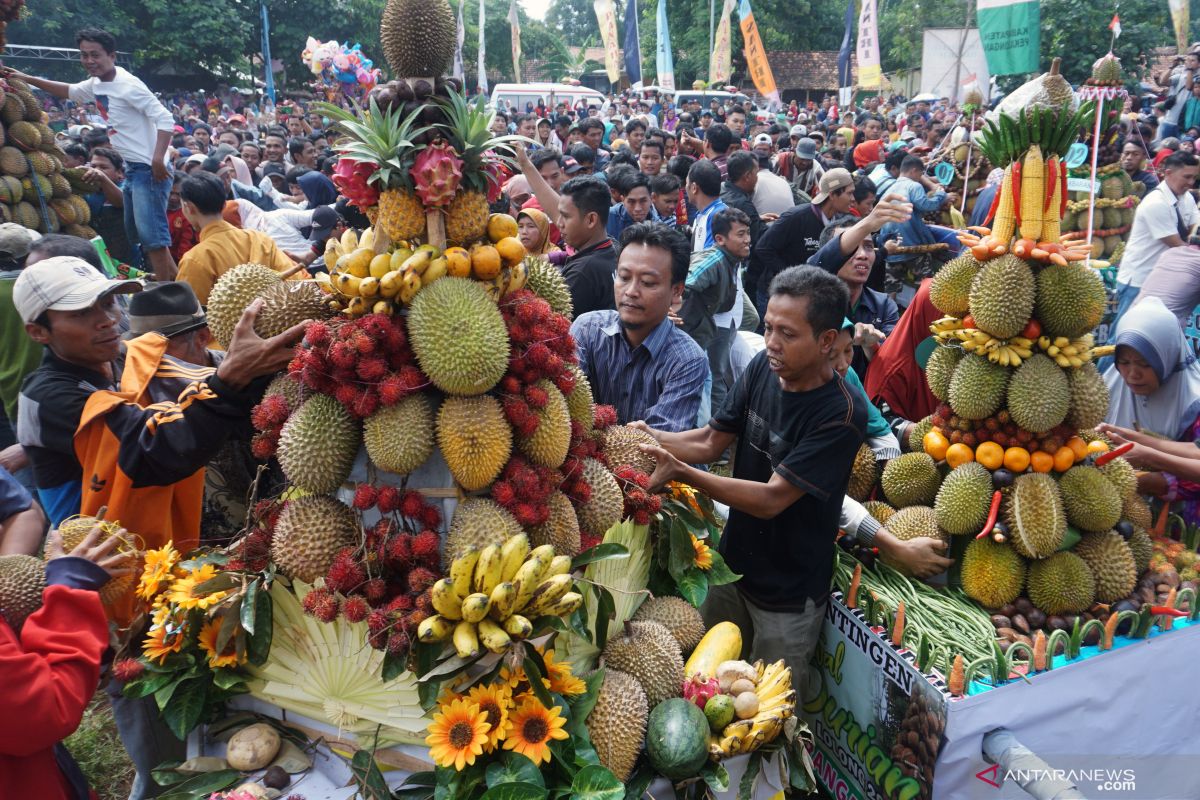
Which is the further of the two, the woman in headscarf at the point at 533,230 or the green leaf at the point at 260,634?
the woman in headscarf at the point at 533,230

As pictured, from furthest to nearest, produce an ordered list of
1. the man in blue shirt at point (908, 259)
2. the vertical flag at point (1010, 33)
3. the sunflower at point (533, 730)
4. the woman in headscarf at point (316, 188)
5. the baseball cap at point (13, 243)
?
the woman in headscarf at point (316, 188) < the vertical flag at point (1010, 33) < the man in blue shirt at point (908, 259) < the baseball cap at point (13, 243) < the sunflower at point (533, 730)

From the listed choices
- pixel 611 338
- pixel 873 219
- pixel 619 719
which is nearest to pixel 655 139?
pixel 873 219

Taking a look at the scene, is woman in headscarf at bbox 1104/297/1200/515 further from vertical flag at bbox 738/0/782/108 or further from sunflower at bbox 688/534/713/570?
vertical flag at bbox 738/0/782/108

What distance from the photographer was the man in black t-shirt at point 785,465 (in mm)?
2744

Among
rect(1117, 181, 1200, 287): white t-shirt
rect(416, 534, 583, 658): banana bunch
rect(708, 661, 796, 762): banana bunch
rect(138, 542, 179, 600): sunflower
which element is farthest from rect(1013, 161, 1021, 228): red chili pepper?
rect(1117, 181, 1200, 287): white t-shirt

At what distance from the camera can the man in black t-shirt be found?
2.74 m

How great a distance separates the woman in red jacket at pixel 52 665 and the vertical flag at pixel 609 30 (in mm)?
24261

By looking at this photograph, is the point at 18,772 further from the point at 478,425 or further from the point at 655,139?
the point at 655,139

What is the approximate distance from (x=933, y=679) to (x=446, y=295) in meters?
2.24

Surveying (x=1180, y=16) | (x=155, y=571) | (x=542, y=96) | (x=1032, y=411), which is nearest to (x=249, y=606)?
(x=155, y=571)

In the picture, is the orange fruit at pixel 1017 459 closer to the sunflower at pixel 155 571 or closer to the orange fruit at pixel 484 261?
the orange fruit at pixel 484 261

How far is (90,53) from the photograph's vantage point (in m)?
6.73

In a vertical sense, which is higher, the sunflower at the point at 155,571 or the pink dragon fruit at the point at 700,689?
the sunflower at the point at 155,571

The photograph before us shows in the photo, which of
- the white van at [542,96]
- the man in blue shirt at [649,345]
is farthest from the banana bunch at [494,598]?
the white van at [542,96]
